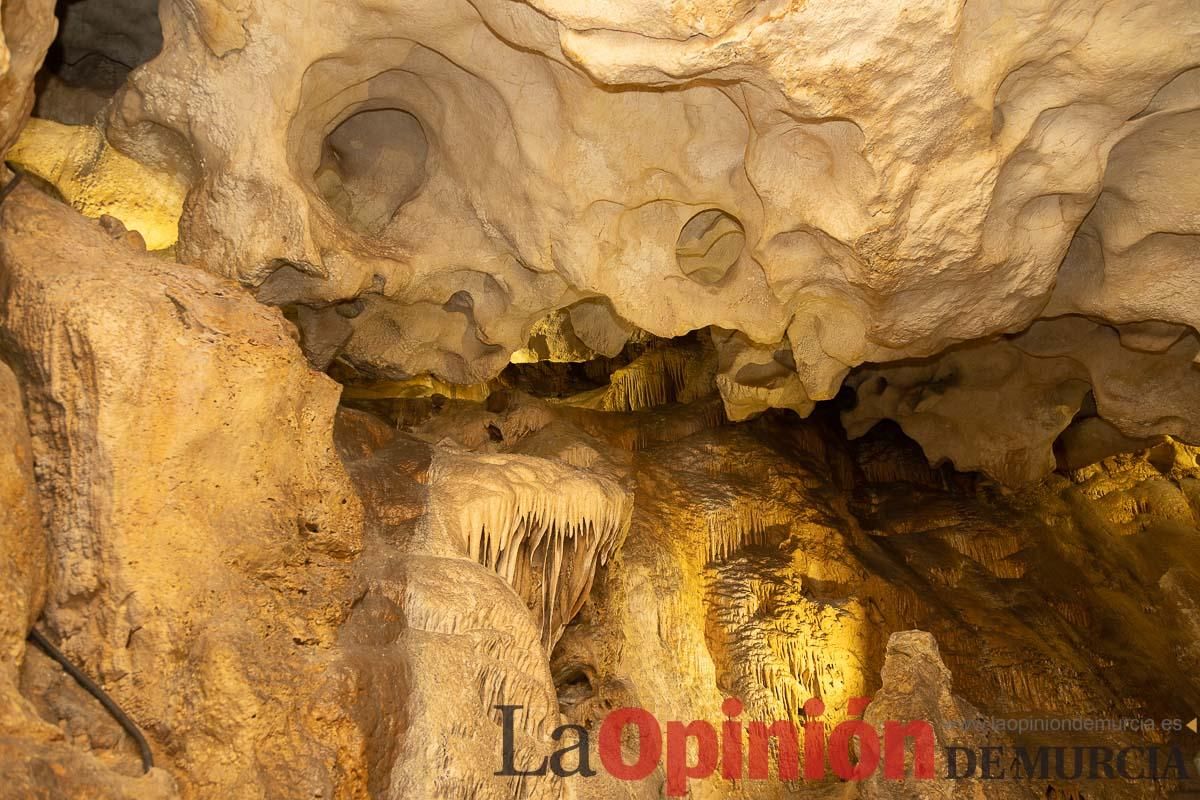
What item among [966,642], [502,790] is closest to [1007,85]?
[502,790]

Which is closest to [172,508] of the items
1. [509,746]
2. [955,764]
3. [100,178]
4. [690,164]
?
[509,746]

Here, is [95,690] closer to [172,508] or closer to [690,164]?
[172,508]

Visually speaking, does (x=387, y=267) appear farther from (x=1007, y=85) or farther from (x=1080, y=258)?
(x=1080, y=258)

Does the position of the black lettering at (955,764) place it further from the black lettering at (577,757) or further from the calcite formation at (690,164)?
the calcite formation at (690,164)

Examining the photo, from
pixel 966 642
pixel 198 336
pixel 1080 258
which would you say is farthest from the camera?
pixel 966 642

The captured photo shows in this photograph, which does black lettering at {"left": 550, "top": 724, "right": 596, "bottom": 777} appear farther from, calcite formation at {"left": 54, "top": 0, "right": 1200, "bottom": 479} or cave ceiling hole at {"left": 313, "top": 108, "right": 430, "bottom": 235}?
cave ceiling hole at {"left": 313, "top": 108, "right": 430, "bottom": 235}

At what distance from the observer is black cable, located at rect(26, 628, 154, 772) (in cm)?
317

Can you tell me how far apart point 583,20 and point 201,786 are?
11.3 feet

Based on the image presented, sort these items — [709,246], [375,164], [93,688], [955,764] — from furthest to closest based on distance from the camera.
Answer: [709,246]
[375,164]
[955,764]
[93,688]

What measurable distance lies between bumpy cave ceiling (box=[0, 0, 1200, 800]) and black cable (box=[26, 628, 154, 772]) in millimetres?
61

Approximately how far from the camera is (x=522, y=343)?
749 cm

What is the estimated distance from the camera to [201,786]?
3.36 metres

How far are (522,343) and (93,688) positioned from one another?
Result: 463 cm

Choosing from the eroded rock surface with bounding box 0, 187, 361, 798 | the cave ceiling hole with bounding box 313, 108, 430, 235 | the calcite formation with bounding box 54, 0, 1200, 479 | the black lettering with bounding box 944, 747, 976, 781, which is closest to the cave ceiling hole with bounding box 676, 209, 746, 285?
the calcite formation with bounding box 54, 0, 1200, 479
